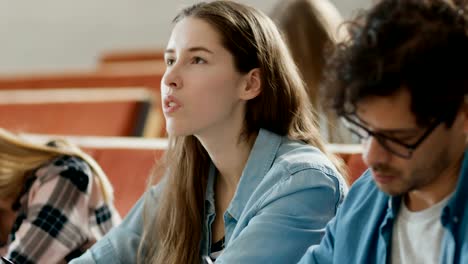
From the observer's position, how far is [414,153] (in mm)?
1120

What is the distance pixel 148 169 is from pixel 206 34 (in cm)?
66

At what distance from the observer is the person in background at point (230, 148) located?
5.20 feet

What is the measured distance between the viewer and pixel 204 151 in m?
1.82

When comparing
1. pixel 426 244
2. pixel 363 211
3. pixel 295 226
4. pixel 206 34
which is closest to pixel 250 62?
pixel 206 34

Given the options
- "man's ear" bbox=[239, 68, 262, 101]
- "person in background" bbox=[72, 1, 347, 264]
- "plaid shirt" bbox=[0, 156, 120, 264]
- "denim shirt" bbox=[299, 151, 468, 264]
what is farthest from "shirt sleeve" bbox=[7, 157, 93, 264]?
"denim shirt" bbox=[299, 151, 468, 264]

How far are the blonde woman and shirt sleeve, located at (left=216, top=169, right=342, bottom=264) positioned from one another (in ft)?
1.66

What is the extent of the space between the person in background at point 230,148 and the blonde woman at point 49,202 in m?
0.14

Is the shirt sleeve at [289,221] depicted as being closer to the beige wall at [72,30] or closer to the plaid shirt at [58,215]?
the plaid shirt at [58,215]

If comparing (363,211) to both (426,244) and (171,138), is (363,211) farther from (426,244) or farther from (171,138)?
(171,138)

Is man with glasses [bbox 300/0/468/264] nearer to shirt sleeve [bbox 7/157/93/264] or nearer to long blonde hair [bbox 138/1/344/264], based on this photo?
long blonde hair [bbox 138/1/344/264]

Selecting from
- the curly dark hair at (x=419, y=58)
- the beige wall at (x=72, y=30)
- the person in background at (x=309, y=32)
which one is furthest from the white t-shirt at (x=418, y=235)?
the beige wall at (x=72, y=30)

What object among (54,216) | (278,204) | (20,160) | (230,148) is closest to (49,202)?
(54,216)

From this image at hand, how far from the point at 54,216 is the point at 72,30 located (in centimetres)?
372

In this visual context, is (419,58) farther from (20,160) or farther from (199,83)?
(20,160)
